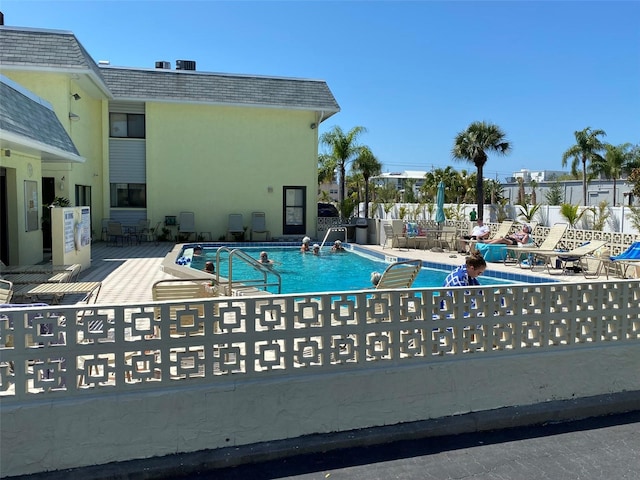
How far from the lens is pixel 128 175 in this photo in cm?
2094

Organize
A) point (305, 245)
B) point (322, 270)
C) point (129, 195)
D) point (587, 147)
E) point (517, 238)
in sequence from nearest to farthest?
point (322, 270)
point (517, 238)
point (305, 245)
point (129, 195)
point (587, 147)

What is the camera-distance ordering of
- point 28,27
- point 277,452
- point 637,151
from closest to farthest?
point 277,452 < point 28,27 < point 637,151

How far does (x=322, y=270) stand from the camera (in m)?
15.1

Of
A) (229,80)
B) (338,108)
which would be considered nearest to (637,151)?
(338,108)

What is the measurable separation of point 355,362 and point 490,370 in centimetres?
117

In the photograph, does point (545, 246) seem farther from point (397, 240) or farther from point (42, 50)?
point (42, 50)

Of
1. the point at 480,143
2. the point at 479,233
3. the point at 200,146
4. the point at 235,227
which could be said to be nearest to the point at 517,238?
the point at 479,233

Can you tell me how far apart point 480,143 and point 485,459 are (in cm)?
2718

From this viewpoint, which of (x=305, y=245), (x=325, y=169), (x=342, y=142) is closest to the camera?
(x=305, y=245)

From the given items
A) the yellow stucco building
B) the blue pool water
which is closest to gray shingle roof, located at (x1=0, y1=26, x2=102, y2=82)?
the yellow stucco building

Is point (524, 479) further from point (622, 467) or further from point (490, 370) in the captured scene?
point (490, 370)

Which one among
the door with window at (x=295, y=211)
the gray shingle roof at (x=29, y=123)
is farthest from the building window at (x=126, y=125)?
the gray shingle roof at (x=29, y=123)

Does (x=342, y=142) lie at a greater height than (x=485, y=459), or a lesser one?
greater

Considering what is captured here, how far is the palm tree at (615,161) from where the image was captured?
4328 centimetres
